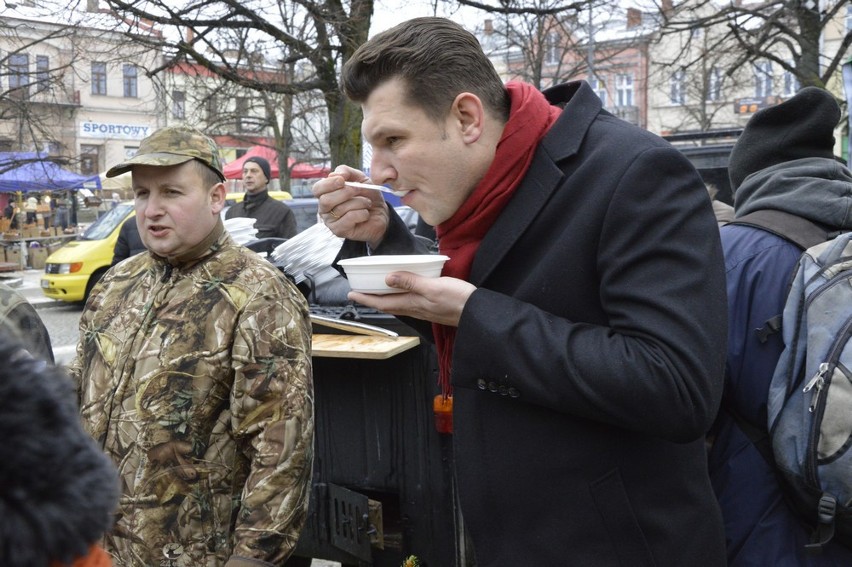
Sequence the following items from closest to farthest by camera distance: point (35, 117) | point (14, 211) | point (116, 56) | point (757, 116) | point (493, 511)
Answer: point (493, 511)
point (757, 116)
point (116, 56)
point (35, 117)
point (14, 211)

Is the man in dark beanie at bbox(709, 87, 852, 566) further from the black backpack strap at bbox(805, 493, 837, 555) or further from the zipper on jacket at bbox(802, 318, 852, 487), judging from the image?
the zipper on jacket at bbox(802, 318, 852, 487)

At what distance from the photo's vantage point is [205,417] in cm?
231

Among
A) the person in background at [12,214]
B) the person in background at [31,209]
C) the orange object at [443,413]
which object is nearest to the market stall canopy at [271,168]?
the person in background at [31,209]

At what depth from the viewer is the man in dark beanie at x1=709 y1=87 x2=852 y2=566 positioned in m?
2.01

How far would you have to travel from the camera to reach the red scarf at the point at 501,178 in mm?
1643

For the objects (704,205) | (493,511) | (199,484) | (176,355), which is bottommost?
(199,484)

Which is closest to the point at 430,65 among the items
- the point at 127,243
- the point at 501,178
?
the point at 501,178

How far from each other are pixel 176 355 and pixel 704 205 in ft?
4.95

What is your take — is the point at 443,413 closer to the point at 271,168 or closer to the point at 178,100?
the point at 178,100

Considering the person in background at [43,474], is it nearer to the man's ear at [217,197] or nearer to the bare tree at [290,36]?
the man's ear at [217,197]

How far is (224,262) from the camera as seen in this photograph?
2473mm

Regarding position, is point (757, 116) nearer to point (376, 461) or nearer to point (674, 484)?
point (674, 484)

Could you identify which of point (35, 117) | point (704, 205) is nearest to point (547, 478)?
point (704, 205)

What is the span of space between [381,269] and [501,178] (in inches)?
12.2
